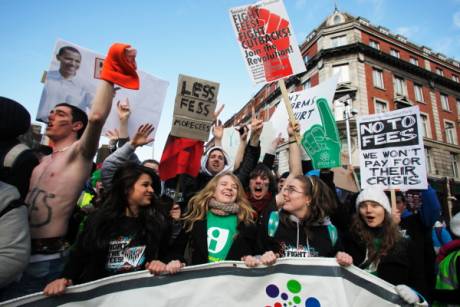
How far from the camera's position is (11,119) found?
1747 millimetres

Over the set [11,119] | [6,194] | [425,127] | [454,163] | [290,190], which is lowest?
[6,194]

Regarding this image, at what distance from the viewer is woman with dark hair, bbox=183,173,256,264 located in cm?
237

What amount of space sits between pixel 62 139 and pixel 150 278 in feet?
3.89

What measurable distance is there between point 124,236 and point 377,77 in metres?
26.5

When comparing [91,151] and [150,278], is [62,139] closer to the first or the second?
[91,151]

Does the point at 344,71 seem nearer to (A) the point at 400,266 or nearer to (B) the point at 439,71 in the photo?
(B) the point at 439,71

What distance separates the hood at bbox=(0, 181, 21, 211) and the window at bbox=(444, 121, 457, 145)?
3166 cm

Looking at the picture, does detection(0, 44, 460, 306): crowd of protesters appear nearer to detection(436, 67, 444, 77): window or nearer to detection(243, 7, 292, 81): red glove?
detection(243, 7, 292, 81): red glove

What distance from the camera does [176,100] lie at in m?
3.54

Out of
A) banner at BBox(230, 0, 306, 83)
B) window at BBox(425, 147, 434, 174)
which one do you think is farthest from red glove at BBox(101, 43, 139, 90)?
window at BBox(425, 147, 434, 174)

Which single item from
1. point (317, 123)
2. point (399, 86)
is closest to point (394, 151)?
point (317, 123)

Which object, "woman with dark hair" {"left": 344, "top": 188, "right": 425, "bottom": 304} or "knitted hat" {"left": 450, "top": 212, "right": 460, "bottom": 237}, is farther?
"knitted hat" {"left": 450, "top": 212, "right": 460, "bottom": 237}

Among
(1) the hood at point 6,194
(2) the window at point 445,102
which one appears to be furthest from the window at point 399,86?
(1) the hood at point 6,194

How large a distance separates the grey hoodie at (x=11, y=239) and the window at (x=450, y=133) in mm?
31655
